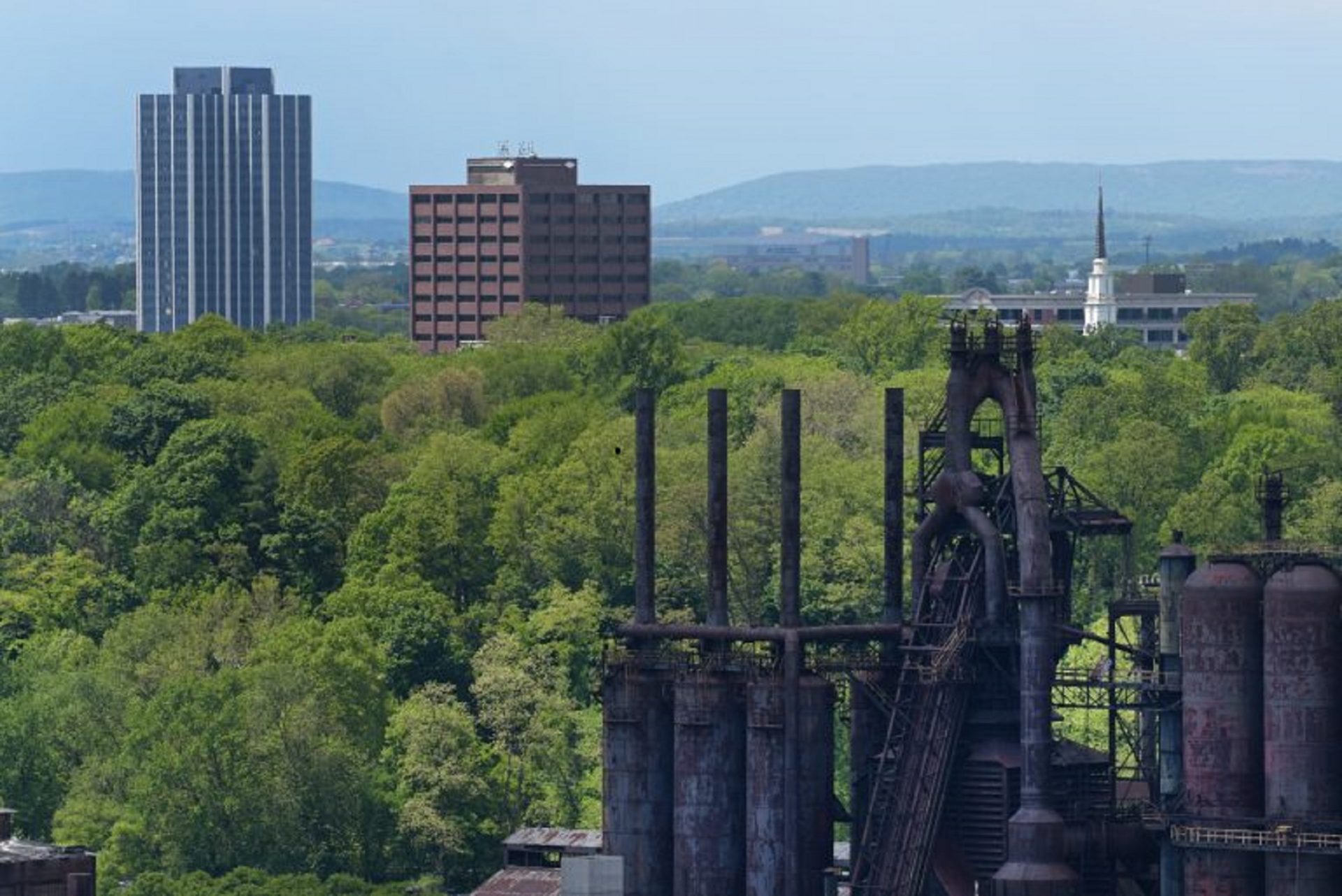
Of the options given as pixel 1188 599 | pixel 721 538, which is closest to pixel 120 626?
pixel 721 538

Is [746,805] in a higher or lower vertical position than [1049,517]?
lower

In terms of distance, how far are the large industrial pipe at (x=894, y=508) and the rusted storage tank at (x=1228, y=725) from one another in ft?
43.7

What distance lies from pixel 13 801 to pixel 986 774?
61.8 m

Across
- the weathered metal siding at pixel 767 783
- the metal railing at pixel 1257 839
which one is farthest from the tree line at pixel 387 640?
the metal railing at pixel 1257 839

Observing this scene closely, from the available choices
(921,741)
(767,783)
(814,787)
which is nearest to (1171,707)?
(921,741)

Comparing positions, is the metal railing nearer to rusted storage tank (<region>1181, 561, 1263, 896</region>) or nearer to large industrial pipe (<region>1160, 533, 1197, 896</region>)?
rusted storage tank (<region>1181, 561, 1263, 896</region>)

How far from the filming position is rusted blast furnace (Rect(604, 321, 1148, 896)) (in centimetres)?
10512

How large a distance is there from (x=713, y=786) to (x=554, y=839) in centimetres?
2935

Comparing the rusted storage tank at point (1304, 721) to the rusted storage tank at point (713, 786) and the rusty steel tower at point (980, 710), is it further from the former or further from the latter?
the rusted storage tank at point (713, 786)

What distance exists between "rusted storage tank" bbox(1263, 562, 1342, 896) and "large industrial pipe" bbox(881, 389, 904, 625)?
15.1 meters

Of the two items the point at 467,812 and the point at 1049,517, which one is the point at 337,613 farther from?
the point at 1049,517

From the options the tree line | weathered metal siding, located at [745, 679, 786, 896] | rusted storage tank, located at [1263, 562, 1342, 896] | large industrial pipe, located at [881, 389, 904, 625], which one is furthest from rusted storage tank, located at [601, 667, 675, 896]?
the tree line

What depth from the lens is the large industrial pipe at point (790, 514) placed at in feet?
370

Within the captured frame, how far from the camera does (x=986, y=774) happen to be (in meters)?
107
